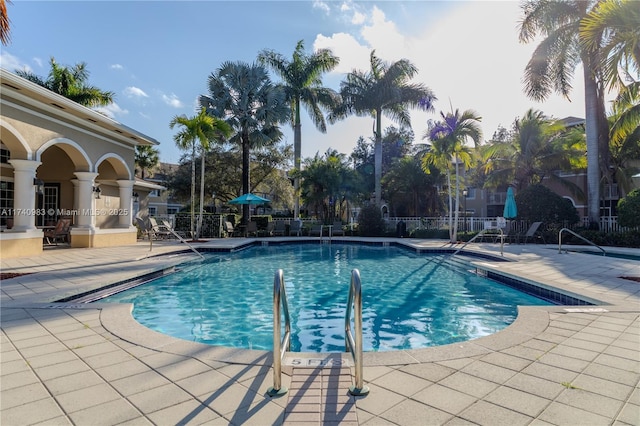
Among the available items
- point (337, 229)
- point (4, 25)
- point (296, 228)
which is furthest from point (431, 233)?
point (4, 25)

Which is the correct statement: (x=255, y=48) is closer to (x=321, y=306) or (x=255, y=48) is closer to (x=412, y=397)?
(x=321, y=306)

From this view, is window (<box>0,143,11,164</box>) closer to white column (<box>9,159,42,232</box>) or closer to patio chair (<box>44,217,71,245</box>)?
patio chair (<box>44,217,71,245</box>)

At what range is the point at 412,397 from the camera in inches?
94.4

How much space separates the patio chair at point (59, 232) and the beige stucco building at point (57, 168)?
509 mm

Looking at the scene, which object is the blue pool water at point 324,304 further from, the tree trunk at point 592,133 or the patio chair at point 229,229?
the tree trunk at point 592,133

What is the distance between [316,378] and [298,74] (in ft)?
73.0

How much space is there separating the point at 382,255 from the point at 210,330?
949 centimetres

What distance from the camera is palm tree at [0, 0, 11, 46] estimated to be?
5.29 meters

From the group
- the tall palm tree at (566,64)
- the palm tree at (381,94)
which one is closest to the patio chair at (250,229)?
the palm tree at (381,94)

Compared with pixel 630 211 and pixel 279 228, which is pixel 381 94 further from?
pixel 630 211

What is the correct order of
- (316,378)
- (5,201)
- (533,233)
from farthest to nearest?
(533,233)
(5,201)
(316,378)

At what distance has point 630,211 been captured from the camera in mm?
12969

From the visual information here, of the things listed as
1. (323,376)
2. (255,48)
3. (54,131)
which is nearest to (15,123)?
(54,131)

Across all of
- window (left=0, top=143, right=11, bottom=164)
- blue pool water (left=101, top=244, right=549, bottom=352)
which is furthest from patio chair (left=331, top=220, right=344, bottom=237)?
window (left=0, top=143, right=11, bottom=164)
